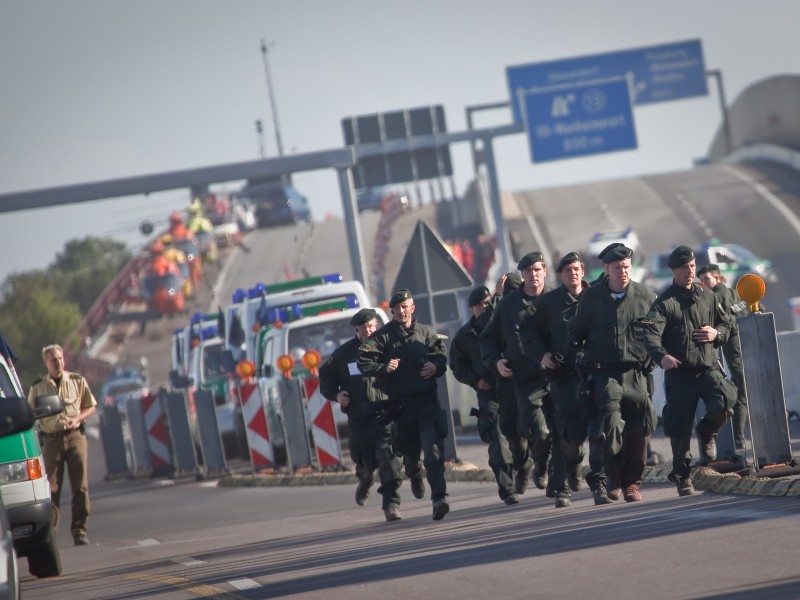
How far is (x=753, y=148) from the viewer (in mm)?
80812

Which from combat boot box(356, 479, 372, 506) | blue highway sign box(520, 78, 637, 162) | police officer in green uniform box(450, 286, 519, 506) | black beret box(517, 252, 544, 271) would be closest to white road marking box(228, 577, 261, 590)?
police officer in green uniform box(450, 286, 519, 506)

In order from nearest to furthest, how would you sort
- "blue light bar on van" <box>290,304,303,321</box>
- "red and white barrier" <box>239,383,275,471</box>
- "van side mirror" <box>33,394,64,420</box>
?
"van side mirror" <box>33,394,64,420</box> < "red and white barrier" <box>239,383,275,471</box> < "blue light bar on van" <box>290,304,303,321</box>

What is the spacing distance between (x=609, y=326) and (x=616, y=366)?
0.30 meters

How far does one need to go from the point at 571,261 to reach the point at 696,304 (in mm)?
959

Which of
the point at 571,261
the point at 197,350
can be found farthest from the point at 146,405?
the point at 571,261

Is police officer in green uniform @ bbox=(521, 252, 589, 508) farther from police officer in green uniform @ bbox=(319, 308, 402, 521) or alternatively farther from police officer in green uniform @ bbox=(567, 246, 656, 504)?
police officer in green uniform @ bbox=(319, 308, 402, 521)

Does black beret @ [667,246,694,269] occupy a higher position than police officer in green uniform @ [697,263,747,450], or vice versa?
black beret @ [667,246,694,269]

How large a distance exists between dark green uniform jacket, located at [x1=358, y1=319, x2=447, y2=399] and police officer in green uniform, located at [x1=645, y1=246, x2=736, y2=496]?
82.3 inches

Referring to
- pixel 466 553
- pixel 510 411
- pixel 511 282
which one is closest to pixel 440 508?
pixel 510 411

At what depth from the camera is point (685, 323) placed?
498 inches

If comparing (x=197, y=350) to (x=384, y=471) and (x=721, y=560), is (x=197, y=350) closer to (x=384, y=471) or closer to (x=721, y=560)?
(x=384, y=471)

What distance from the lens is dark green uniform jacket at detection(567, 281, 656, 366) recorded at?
12484 millimetres

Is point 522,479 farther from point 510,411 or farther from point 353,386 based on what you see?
point 353,386

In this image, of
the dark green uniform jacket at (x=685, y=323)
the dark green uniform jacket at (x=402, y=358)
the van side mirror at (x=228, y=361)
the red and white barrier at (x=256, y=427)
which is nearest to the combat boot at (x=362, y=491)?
the dark green uniform jacket at (x=402, y=358)
